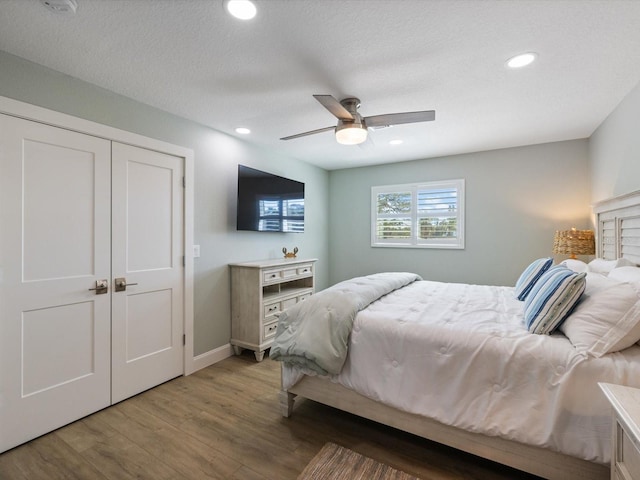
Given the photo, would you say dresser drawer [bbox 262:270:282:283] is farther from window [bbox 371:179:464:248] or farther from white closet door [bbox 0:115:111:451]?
window [bbox 371:179:464:248]

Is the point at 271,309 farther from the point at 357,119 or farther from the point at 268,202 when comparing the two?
the point at 357,119

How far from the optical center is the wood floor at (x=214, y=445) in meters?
1.68

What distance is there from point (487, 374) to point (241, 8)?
2243mm

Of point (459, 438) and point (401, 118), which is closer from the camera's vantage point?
point (459, 438)

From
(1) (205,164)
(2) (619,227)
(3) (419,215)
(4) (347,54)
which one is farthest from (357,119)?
(3) (419,215)

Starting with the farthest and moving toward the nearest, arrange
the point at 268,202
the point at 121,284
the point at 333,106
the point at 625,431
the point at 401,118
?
the point at 268,202 < the point at 121,284 < the point at 401,118 < the point at 333,106 < the point at 625,431

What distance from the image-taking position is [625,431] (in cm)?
106

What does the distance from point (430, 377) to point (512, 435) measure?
426mm

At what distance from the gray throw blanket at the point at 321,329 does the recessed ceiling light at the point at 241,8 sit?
1.74m

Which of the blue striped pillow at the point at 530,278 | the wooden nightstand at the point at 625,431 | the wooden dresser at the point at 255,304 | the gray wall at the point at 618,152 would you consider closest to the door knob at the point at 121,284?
the wooden dresser at the point at 255,304

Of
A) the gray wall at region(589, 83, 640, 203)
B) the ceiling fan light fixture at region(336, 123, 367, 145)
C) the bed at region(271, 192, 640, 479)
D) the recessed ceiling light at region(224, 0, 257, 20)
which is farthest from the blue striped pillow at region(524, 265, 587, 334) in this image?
the recessed ceiling light at region(224, 0, 257, 20)

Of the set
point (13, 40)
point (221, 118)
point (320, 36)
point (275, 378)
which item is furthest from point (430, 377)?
point (13, 40)

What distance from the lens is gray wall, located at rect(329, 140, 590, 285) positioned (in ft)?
11.7

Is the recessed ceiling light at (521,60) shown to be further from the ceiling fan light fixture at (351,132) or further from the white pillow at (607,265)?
the white pillow at (607,265)
